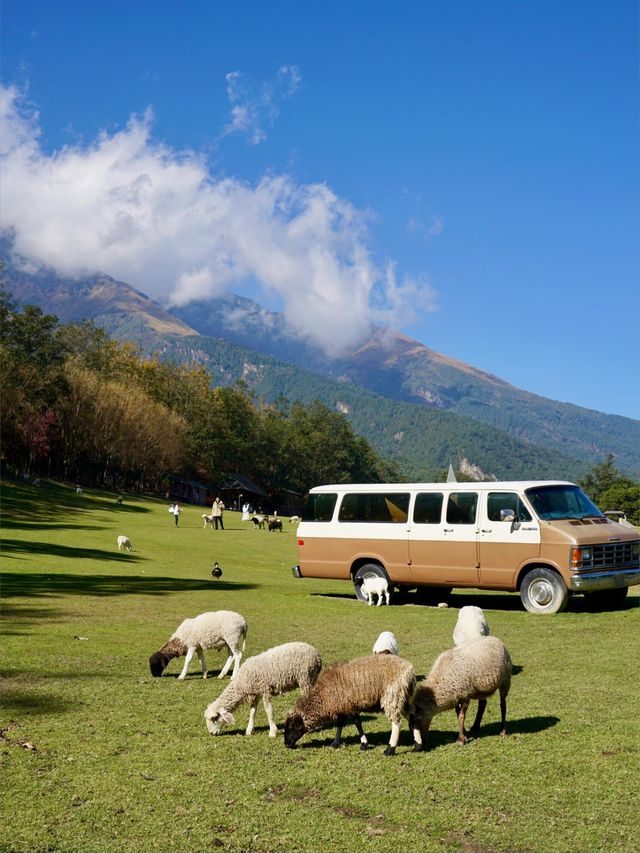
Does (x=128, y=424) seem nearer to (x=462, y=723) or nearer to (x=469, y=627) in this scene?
(x=469, y=627)

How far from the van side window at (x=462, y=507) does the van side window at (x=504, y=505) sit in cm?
38

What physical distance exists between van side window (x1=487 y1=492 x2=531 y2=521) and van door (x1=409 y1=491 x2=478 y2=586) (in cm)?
37

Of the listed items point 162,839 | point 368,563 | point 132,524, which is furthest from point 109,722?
point 132,524

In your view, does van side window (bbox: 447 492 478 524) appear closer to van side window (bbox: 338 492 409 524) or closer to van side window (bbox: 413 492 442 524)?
van side window (bbox: 413 492 442 524)

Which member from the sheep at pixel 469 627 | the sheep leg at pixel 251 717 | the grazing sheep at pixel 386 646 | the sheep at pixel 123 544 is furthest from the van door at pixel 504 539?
the sheep at pixel 123 544

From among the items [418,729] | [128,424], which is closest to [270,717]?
[418,729]

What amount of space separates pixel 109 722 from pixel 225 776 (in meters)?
2.15

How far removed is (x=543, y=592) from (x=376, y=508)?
179 inches

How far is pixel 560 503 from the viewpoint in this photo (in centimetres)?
1805

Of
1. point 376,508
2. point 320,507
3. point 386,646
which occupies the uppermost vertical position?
point 376,508

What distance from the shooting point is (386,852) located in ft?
18.1

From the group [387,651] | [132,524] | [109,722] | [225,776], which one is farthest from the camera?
[132,524]

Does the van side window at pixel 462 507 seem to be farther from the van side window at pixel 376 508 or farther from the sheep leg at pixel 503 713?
the sheep leg at pixel 503 713

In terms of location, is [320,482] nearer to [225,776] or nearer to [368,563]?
[368,563]
